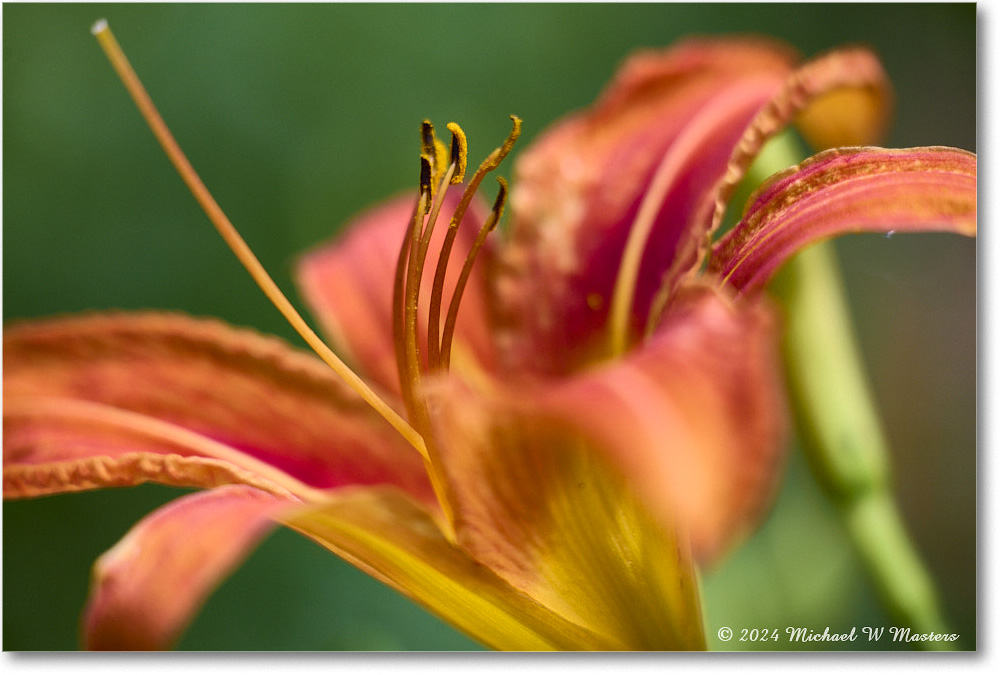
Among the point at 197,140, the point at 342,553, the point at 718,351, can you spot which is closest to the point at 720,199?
the point at 718,351

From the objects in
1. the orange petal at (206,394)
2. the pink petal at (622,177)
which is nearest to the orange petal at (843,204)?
the pink petal at (622,177)

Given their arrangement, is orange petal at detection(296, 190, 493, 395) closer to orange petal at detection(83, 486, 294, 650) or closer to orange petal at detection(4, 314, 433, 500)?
orange petal at detection(4, 314, 433, 500)

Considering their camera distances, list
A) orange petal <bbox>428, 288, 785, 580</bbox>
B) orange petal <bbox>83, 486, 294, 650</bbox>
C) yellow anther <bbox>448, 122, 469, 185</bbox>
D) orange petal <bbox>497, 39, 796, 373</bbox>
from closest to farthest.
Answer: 1. orange petal <bbox>428, 288, 785, 580</bbox>
2. orange petal <bbox>83, 486, 294, 650</bbox>
3. yellow anther <bbox>448, 122, 469, 185</bbox>
4. orange petal <bbox>497, 39, 796, 373</bbox>

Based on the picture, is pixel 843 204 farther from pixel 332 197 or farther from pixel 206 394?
pixel 332 197

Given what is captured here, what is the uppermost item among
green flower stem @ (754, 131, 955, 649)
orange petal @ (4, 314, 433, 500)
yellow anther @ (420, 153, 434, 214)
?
yellow anther @ (420, 153, 434, 214)

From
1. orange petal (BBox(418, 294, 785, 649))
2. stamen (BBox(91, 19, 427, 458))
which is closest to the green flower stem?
orange petal (BBox(418, 294, 785, 649))

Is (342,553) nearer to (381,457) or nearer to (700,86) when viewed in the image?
(381,457)
